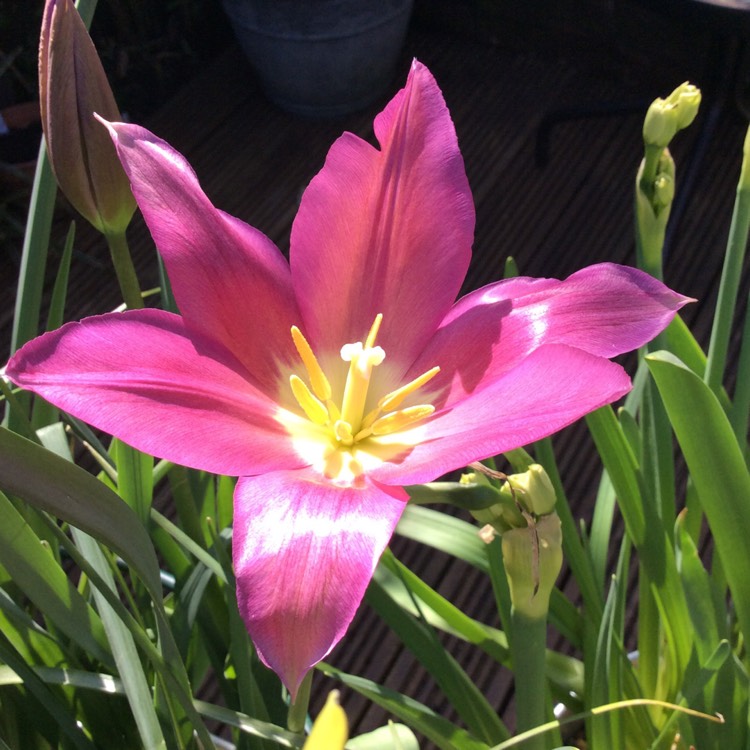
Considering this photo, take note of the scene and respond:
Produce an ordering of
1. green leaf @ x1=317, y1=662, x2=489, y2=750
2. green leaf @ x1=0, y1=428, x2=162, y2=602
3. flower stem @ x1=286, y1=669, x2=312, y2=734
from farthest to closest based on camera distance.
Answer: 1. green leaf @ x1=317, y1=662, x2=489, y2=750
2. flower stem @ x1=286, y1=669, x2=312, y2=734
3. green leaf @ x1=0, y1=428, x2=162, y2=602

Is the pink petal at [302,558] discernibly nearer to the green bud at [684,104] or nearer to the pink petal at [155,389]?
→ the pink petal at [155,389]

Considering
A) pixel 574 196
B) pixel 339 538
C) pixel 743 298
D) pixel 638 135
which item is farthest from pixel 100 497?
pixel 638 135

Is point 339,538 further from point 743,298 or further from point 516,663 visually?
point 743,298

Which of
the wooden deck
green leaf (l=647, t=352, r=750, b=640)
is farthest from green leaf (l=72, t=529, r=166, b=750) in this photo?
the wooden deck

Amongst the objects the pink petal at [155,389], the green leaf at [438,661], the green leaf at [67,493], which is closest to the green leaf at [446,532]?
the green leaf at [438,661]

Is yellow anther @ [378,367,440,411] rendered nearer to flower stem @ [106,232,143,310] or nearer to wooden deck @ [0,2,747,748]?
flower stem @ [106,232,143,310]
